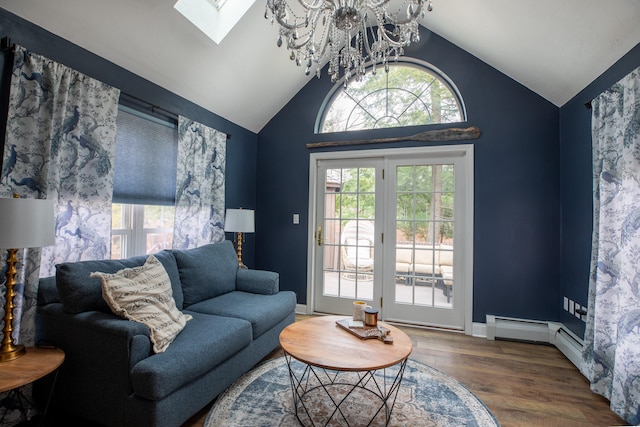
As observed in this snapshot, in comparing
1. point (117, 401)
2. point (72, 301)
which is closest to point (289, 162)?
Result: point (72, 301)

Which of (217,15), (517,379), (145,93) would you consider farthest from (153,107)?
(517,379)

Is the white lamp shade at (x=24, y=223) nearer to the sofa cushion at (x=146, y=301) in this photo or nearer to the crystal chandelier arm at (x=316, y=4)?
the sofa cushion at (x=146, y=301)

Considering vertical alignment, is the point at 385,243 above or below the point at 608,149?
below

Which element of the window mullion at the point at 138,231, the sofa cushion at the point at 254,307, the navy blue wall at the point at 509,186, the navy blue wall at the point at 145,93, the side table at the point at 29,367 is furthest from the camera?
the navy blue wall at the point at 509,186

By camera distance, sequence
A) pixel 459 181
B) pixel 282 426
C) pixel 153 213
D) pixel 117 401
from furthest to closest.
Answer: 1. pixel 459 181
2. pixel 153 213
3. pixel 282 426
4. pixel 117 401

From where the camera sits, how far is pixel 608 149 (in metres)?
2.13

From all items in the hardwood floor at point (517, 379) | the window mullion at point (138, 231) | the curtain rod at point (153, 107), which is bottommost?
the hardwood floor at point (517, 379)

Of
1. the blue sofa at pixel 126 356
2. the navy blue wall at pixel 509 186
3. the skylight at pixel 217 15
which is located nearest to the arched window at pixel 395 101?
the navy blue wall at pixel 509 186

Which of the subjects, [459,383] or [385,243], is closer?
[459,383]

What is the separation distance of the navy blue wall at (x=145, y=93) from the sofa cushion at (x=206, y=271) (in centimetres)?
85

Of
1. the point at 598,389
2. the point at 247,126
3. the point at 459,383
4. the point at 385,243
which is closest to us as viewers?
the point at 598,389

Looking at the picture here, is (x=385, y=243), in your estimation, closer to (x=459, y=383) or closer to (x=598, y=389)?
(x=459, y=383)

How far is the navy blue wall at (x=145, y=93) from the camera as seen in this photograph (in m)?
1.85

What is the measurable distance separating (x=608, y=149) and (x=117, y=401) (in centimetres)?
339
